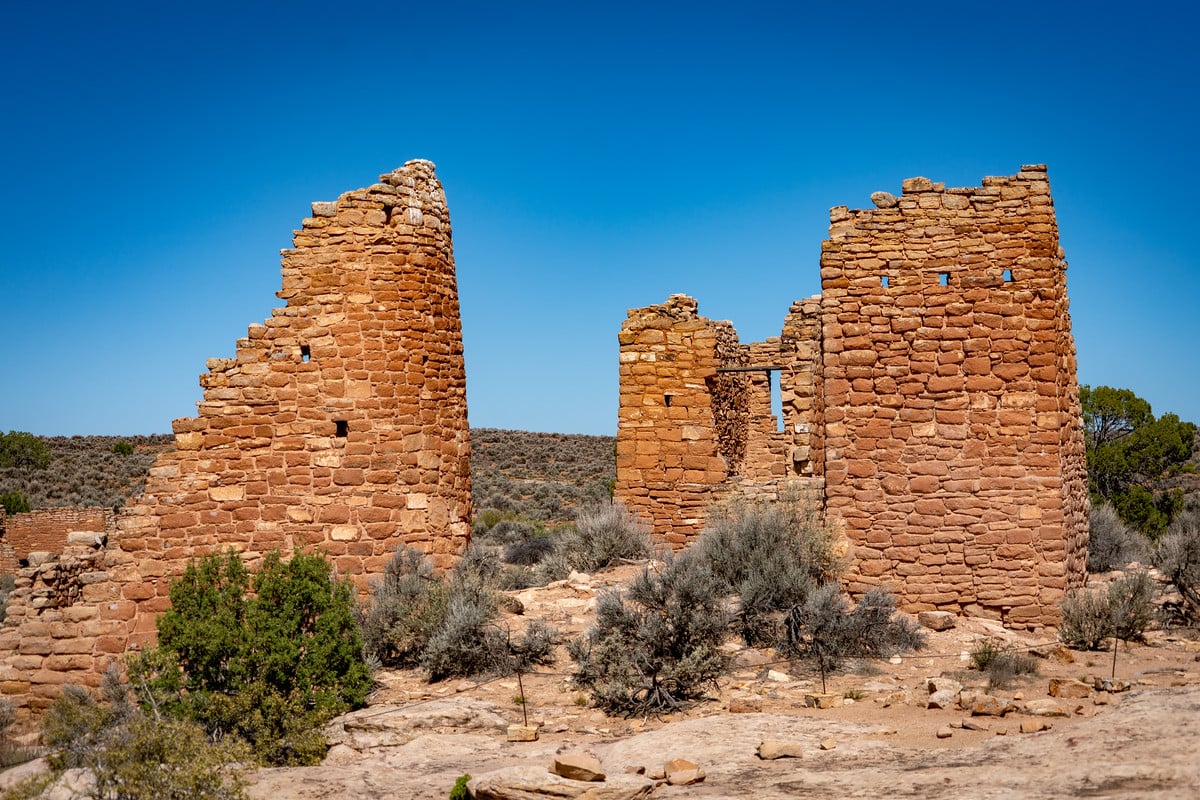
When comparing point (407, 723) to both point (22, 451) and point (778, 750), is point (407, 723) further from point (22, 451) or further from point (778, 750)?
point (22, 451)

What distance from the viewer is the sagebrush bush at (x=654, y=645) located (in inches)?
333

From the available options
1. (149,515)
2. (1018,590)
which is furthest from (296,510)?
(1018,590)

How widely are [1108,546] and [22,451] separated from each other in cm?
3640

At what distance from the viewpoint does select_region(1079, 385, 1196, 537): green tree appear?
21.3m

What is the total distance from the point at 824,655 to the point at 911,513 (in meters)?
2.30

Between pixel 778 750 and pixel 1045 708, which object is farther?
pixel 1045 708

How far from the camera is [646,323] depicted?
1520cm

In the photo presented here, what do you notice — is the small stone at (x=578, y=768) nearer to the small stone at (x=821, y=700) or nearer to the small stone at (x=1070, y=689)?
the small stone at (x=821, y=700)

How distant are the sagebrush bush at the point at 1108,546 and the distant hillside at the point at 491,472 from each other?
17.5 meters

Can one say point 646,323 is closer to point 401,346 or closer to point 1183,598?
point 401,346

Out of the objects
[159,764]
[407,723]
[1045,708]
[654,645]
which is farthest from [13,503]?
[1045,708]

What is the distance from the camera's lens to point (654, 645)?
8875mm

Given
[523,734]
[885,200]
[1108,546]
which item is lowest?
[523,734]

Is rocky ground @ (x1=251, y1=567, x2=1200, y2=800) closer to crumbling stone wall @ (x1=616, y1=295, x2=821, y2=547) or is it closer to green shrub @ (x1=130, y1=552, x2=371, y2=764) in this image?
green shrub @ (x1=130, y1=552, x2=371, y2=764)
